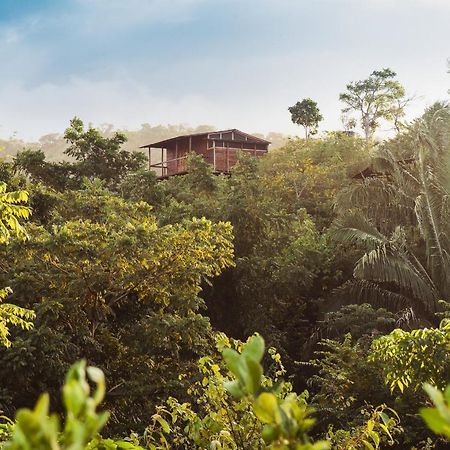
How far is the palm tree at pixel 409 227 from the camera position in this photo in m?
11.2

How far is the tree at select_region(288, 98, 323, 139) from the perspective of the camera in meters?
31.2

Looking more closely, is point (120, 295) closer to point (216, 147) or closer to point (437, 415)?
point (437, 415)

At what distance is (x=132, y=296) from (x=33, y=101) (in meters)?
69.6

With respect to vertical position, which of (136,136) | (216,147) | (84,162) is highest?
(136,136)

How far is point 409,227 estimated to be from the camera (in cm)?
1304

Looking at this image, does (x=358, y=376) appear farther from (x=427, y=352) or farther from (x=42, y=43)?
(x=42, y=43)

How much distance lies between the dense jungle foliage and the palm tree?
30 millimetres

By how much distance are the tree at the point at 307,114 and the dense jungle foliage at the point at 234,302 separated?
14.3 meters

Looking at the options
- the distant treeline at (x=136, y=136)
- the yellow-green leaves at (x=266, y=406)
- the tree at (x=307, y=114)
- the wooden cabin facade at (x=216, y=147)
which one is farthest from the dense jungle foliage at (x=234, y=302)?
the distant treeline at (x=136, y=136)

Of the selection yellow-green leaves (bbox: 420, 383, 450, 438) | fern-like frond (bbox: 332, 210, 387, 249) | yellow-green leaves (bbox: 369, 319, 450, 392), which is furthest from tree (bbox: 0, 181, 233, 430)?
yellow-green leaves (bbox: 420, 383, 450, 438)

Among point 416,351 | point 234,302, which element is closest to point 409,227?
point 234,302

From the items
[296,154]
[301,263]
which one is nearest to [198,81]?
[296,154]

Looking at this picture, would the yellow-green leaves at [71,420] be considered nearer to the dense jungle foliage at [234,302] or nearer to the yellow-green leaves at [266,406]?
the yellow-green leaves at [266,406]

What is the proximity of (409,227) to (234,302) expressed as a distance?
4177 mm
